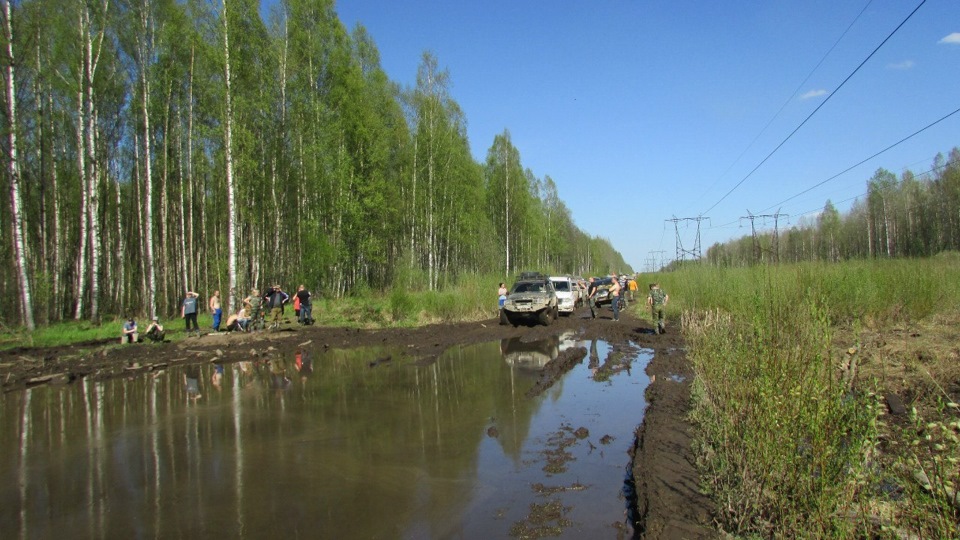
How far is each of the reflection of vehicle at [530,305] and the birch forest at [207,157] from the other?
5671mm

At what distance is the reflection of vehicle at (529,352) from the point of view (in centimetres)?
1369

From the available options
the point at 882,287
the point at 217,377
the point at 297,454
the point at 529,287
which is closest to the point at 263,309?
the point at 217,377

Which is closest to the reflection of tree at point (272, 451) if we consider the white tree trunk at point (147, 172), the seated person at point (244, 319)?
the seated person at point (244, 319)

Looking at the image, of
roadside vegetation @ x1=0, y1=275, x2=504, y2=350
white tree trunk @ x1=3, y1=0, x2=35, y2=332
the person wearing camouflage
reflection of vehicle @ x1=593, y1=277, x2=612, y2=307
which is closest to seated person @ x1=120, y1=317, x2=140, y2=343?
roadside vegetation @ x1=0, y1=275, x2=504, y2=350

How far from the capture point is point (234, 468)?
6.33 m

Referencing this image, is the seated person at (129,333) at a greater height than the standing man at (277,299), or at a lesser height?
lesser

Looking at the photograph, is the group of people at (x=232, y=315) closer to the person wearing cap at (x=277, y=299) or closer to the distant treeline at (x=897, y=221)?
the person wearing cap at (x=277, y=299)

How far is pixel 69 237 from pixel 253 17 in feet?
59.7

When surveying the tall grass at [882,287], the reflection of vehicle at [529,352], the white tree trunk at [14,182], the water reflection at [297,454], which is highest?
the white tree trunk at [14,182]

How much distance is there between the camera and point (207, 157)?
97.5 ft

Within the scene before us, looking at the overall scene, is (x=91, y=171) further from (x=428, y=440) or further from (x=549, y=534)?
(x=549, y=534)

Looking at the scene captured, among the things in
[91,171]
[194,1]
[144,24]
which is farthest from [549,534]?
[194,1]

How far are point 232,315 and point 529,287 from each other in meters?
12.1

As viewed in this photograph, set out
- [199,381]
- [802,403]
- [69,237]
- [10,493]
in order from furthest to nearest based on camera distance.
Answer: [69,237] → [199,381] → [10,493] → [802,403]
